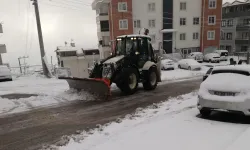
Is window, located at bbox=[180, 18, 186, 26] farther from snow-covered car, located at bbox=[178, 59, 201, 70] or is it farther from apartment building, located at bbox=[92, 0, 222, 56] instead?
snow-covered car, located at bbox=[178, 59, 201, 70]

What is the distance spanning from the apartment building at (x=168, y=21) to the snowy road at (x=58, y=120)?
27.8m

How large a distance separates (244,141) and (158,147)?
1.96 m

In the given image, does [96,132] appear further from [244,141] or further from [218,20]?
[218,20]

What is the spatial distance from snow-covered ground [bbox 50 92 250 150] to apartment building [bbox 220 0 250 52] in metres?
45.9

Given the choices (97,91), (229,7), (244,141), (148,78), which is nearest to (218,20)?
(229,7)

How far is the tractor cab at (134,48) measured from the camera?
11438mm

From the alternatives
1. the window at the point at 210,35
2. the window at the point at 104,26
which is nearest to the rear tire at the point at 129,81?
the window at the point at 104,26

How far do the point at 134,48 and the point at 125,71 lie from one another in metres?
1.62

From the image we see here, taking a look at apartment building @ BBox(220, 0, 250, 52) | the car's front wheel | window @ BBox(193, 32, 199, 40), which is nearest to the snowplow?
the car's front wheel

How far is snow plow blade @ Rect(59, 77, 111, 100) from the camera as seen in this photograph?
9.55 m

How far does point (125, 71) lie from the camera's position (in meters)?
10.5

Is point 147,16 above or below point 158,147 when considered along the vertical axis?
above

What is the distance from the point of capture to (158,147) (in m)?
5.12

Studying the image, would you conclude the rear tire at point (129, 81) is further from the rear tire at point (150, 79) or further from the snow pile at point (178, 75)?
the snow pile at point (178, 75)
